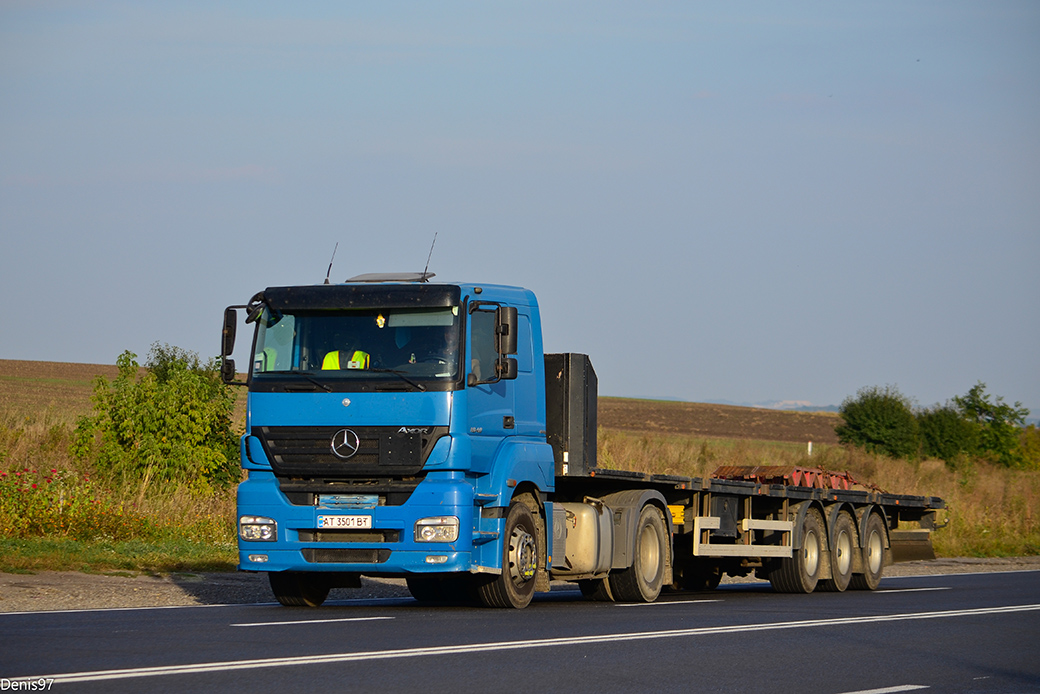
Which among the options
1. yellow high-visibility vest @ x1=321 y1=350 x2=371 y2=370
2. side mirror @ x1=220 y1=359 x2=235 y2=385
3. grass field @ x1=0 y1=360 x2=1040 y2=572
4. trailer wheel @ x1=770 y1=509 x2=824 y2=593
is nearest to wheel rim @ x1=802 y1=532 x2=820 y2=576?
trailer wheel @ x1=770 y1=509 x2=824 y2=593

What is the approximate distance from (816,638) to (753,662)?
1840mm

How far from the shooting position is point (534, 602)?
15.5m

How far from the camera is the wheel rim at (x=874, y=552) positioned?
67.1ft

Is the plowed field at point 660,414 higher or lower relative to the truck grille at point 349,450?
higher

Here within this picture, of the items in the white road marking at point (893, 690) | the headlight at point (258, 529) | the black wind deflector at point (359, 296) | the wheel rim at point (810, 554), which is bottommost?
the white road marking at point (893, 690)

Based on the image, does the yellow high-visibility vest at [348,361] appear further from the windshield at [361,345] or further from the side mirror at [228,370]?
the side mirror at [228,370]

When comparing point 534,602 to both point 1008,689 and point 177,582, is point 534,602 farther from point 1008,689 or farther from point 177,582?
point 1008,689

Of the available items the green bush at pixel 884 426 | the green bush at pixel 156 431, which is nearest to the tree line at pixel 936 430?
the green bush at pixel 884 426

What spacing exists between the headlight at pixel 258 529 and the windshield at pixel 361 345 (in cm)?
136

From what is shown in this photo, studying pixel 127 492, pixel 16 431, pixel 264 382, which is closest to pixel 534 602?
pixel 264 382

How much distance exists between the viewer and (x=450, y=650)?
9195mm

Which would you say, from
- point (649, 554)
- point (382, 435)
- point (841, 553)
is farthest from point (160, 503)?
point (382, 435)

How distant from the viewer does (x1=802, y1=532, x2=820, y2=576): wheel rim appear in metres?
19.0

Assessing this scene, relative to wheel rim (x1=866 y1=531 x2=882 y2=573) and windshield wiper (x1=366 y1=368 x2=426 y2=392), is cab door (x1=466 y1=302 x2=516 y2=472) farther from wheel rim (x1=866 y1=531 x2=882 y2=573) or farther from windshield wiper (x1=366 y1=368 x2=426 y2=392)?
wheel rim (x1=866 y1=531 x2=882 y2=573)
